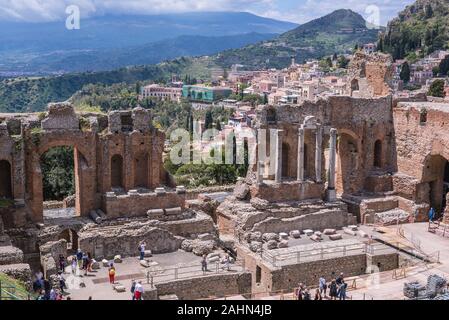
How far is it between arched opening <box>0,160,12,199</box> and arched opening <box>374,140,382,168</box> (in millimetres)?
22278

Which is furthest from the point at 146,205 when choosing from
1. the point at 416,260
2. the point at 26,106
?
the point at 26,106

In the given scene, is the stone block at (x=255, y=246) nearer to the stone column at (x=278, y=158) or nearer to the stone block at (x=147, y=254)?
the stone block at (x=147, y=254)

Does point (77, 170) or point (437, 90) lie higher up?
point (437, 90)

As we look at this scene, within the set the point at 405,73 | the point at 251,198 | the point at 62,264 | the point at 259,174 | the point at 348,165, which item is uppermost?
the point at 405,73

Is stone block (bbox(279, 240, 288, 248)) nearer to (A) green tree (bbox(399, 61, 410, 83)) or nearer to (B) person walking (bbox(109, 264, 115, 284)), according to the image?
(B) person walking (bbox(109, 264, 115, 284))

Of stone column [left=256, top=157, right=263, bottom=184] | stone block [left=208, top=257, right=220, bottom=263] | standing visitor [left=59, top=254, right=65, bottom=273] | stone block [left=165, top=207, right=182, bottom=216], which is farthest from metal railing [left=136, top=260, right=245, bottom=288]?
stone column [left=256, top=157, right=263, bottom=184]

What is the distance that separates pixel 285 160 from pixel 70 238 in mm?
13281

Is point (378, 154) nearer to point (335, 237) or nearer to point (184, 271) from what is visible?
point (335, 237)

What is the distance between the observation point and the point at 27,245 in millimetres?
26641

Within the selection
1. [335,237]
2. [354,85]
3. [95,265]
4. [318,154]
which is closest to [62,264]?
[95,265]

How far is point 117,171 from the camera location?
31.4 metres

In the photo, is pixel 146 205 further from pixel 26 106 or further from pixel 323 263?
pixel 26 106

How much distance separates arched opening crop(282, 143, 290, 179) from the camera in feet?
116

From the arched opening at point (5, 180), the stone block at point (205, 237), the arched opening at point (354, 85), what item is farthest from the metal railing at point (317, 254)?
the arched opening at point (354, 85)
